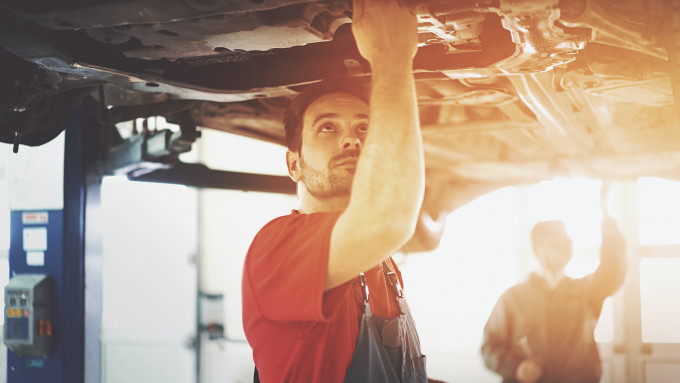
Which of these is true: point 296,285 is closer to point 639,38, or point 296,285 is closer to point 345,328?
point 345,328

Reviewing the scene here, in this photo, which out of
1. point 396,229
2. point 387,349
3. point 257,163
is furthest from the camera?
point 257,163

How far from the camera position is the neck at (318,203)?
143 cm

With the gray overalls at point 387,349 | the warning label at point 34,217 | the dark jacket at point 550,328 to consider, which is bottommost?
the dark jacket at point 550,328

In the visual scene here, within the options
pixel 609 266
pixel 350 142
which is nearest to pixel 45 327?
pixel 350 142

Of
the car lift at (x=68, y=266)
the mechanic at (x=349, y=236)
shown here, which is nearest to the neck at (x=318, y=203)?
the mechanic at (x=349, y=236)

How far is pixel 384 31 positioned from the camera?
113 centimetres

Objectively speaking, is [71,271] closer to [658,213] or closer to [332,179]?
[332,179]

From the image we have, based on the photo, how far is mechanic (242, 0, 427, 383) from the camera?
1065 millimetres

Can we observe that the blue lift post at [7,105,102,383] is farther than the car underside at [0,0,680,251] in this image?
Yes

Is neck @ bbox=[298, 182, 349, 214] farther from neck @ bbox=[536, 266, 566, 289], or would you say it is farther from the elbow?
neck @ bbox=[536, 266, 566, 289]

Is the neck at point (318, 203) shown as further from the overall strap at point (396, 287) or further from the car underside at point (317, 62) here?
the car underside at point (317, 62)

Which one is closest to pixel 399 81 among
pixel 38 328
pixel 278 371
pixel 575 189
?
pixel 278 371

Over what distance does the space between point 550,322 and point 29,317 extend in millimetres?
2586

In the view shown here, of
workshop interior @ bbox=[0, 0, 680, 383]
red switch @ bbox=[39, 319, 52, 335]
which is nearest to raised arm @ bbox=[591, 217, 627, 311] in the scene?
workshop interior @ bbox=[0, 0, 680, 383]
